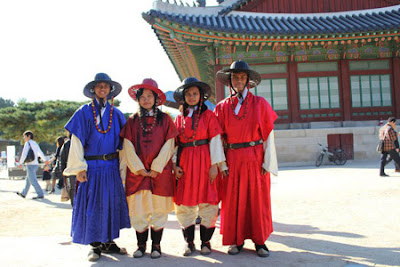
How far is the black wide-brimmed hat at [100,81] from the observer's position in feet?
13.0

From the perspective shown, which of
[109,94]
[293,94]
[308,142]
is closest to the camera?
[109,94]

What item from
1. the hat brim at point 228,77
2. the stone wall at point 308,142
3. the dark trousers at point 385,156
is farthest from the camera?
the stone wall at point 308,142

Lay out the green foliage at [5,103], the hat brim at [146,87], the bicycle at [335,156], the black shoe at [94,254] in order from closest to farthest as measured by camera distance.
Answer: the black shoe at [94,254], the hat brim at [146,87], the bicycle at [335,156], the green foliage at [5,103]

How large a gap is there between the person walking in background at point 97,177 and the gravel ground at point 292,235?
0.26m

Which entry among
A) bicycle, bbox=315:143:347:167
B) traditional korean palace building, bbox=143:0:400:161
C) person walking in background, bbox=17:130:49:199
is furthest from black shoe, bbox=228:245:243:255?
traditional korean palace building, bbox=143:0:400:161

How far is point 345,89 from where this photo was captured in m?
14.2

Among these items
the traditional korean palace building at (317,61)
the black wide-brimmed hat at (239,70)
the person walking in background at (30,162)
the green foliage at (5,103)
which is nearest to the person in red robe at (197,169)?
the black wide-brimmed hat at (239,70)

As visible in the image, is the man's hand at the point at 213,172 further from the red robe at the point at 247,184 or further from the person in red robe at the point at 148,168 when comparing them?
the person in red robe at the point at 148,168

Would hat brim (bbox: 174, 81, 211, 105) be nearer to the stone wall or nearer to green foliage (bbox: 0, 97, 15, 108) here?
the stone wall

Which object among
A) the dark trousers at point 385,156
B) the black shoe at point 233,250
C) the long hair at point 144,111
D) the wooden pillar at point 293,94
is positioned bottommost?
the black shoe at point 233,250

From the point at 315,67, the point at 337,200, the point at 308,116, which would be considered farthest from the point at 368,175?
the point at 315,67

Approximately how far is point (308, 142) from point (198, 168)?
10.3 metres

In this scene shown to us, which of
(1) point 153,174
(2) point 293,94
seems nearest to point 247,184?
(1) point 153,174

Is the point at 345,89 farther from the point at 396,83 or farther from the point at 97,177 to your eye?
the point at 97,177
